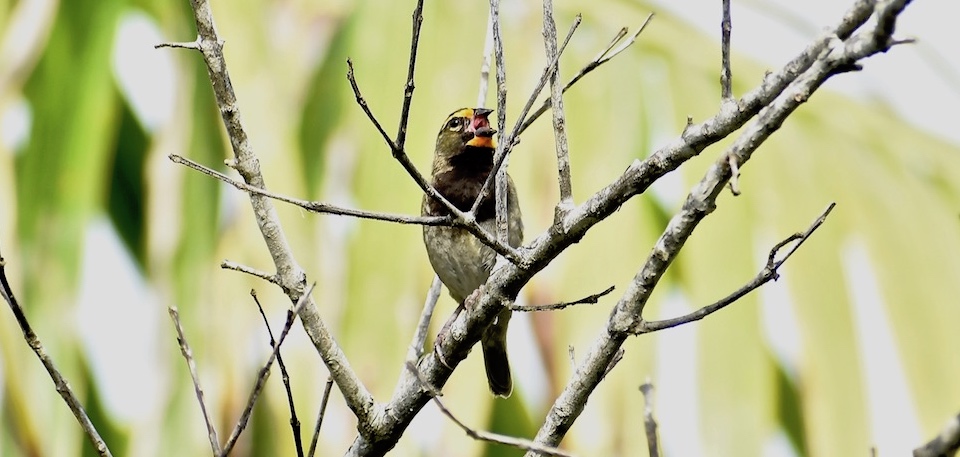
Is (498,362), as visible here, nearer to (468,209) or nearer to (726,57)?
(468,209)

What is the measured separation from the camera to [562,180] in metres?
2.87

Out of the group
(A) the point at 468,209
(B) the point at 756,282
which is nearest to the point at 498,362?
(A) the point at 468,209

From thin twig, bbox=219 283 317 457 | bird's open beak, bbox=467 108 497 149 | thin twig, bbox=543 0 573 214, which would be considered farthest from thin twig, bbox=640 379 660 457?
bird's open beak, bbox=467 108 497 149

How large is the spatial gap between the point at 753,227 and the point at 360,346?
1789 mm

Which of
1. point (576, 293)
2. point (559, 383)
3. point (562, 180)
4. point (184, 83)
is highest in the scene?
point (184, 83)

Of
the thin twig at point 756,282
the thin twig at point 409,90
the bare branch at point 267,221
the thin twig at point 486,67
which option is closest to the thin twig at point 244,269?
the bare branch at point 267,221

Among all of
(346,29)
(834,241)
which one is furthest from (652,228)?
(346,29)

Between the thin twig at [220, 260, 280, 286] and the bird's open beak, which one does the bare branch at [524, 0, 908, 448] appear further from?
the bird's open beak

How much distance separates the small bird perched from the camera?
452cm

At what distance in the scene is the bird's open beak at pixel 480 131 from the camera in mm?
4805

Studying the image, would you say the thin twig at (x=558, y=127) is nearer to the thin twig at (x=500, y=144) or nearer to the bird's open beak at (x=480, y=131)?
the thin twig at (x=500, y=144)

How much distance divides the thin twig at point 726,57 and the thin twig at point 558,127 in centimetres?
50

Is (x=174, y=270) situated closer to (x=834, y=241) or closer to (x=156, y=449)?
(x=156, y=449)

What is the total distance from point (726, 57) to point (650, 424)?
0.81 meters
